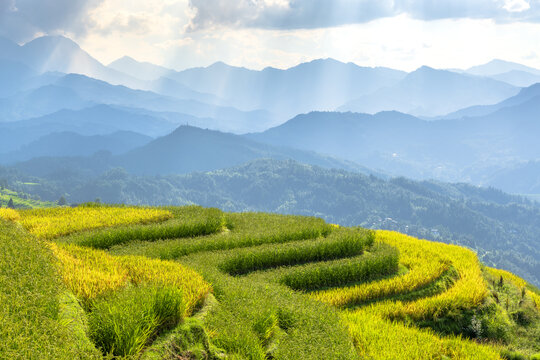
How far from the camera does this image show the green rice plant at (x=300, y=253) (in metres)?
14.8

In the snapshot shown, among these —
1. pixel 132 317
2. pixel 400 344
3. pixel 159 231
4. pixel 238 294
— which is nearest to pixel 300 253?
pixel 238 294

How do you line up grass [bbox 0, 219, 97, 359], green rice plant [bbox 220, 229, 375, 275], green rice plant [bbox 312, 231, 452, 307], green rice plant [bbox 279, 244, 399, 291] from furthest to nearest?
green rice plant [bbox 220, 229, 375, 275] → green rice plant [bbox 279, 244, 399, 291] → green rice plant [bbox 312, 231, 452, 307] → grass [bbox 0, 219, 97, 359]

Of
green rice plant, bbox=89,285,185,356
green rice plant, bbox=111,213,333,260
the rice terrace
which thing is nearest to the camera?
green rice plant, bbox=89,285,185,356

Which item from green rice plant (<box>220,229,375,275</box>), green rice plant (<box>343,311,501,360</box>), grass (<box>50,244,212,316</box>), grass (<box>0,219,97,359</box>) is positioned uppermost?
grass (<box>0,219,97,359</box>)

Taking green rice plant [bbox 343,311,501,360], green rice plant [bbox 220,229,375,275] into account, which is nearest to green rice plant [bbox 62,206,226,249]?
green rice plant [bbox 220,229,375,275]

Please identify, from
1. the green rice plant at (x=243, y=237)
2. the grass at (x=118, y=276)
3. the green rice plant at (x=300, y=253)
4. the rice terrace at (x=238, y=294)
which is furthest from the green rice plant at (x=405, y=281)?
the grass at (x=118, y=276)

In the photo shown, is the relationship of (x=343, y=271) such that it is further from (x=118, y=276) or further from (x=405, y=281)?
(x=118, y=276)

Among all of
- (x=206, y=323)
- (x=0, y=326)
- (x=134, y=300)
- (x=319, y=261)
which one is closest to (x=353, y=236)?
(x=319, y=261)

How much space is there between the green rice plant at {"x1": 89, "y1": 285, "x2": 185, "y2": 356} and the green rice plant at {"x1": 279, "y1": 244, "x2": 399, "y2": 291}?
248 inches

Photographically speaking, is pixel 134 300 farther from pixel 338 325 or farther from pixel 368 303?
pixel 368 303

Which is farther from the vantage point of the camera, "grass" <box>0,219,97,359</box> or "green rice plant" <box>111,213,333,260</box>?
"green rice plant" <box>111,213,333,260</box>

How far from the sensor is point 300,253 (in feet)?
52.4

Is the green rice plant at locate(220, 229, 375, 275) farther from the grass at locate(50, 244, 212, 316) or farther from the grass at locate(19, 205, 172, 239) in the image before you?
the grass at locate(19, 205, 172, 239)

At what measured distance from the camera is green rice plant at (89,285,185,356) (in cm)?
672
